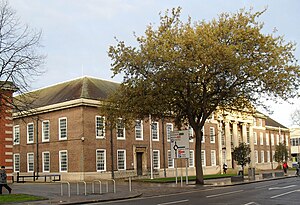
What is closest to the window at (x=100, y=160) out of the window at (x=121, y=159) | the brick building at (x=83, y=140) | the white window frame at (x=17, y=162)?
the brick building at (x=83, y=140)

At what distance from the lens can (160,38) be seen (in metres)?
29.2

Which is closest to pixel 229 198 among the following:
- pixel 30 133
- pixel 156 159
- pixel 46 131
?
pixel 46 131

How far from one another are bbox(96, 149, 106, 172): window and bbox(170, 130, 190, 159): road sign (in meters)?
13.4

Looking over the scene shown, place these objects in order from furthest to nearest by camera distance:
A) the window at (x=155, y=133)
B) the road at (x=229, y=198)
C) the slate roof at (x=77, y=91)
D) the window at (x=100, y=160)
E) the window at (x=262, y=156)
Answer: the window at (x=262, y=156) < the window at (x=155, y=133) < the slate roof at (x=77, y=91) < the window at (x=100, y=160) < the road at (x=229, y=198)

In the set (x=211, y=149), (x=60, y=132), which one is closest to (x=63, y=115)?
(x=60, y=132)

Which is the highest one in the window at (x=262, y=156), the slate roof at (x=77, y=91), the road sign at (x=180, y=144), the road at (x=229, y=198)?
the slate roof at (x=77, y=91)

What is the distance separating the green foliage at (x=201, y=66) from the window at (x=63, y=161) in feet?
48.2

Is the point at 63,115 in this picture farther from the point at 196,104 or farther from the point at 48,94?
the point at 196,104

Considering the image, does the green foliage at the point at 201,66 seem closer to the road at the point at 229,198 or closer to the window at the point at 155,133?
the road at the point at 229,198

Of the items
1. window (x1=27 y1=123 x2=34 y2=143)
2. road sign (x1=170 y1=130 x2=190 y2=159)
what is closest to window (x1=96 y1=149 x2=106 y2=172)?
window (x1=27 y1=123 x2=34 y2=143)

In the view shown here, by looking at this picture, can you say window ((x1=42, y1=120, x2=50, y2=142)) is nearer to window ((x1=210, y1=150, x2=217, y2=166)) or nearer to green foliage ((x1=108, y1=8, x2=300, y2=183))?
green foliage ((x1=108, y1=8, x2=300, y2=183))

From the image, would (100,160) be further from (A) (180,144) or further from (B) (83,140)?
(A) (180,144)

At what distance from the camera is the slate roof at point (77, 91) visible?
4566 cm

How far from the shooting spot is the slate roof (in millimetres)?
45656
